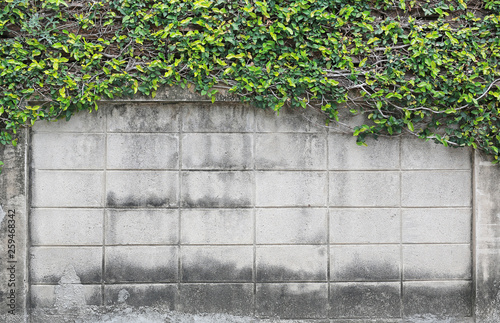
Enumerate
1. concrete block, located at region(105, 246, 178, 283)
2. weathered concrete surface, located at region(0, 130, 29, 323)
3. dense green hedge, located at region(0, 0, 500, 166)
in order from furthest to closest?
concrete block, located at region(105, 246, 178, 283) < weathered concrete surface, located at region(0, 130, 29, 323) < dense green hedge, located at region(0, 0, 500, 166)

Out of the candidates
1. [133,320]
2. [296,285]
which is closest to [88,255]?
[133,320]

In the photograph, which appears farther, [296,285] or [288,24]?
[296,285]

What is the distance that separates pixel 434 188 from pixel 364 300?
1.31 meters

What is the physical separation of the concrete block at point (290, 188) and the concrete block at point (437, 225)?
88 cm

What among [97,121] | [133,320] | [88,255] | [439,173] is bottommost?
[133,320]

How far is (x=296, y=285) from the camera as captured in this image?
3979 mm

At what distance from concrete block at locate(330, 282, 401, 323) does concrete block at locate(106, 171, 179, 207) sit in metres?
1.85

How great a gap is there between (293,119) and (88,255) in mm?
2389

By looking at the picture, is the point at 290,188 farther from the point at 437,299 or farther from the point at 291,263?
the point at 437,299

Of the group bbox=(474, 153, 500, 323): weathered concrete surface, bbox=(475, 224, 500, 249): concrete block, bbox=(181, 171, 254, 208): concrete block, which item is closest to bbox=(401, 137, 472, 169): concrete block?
bbox=(474, 153, 500, 323): weathered concrete surface

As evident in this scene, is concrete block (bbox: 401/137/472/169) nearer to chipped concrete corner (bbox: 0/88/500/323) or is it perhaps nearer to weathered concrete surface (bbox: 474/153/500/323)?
chipped concrete corner (bbox: 0/88/500/323)

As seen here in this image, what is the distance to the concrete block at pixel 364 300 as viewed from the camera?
3.99 metres

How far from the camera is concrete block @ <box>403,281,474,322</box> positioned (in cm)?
401

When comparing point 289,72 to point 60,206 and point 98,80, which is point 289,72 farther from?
point 60,206
